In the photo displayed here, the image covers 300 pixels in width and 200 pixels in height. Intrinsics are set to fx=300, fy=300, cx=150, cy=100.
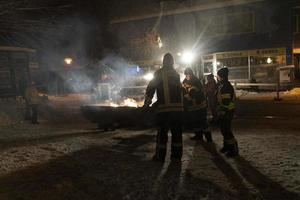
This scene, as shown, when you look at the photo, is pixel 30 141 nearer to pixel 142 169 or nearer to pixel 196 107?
pixel 142 169

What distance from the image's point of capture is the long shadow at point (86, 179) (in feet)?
14.4

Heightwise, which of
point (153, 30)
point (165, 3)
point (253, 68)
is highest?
point (165, 3)

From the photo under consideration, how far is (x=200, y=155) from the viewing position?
6184 mm

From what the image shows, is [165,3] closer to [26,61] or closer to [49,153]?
[26,61]

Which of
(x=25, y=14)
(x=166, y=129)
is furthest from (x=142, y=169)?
(x=25, y=14)

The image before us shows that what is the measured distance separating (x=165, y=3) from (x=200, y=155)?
21.7m

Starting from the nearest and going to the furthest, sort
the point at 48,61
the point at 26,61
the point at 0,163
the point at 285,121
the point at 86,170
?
the point at 86,170
the point at 0,163
the point at 285,121
the point at 26,61
the point at 48,61

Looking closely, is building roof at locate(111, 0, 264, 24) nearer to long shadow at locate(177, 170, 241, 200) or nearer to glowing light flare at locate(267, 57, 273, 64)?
glowing light flare at locate(267, 57, 273, 64)

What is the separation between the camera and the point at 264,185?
4461 millimetres

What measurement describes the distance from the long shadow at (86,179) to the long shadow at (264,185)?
4.88ft

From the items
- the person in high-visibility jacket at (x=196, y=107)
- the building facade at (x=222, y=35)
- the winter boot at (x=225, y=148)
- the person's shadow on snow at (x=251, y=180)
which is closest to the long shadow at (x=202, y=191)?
the person's shadow on snow at (x=251, y=180)

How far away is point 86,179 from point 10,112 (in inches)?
400

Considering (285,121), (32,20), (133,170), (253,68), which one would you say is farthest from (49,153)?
(253,68)

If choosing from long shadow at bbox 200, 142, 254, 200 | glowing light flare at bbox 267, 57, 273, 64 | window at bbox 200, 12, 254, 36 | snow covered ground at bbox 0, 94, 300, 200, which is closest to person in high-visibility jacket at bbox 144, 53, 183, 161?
snow covered ground at bbox 0, 94, 300, 200
